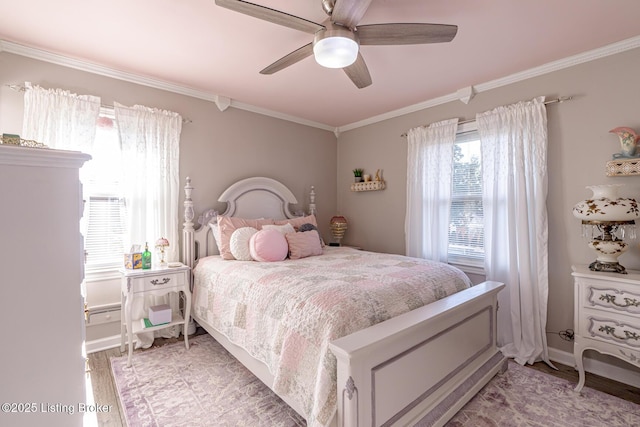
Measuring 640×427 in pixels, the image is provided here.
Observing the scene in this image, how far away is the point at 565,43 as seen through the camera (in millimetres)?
2227

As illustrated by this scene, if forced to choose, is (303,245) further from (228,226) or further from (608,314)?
(608,314)

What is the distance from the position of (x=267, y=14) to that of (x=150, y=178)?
79.2 inches

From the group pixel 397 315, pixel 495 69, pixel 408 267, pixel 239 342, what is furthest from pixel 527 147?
pixel 239 342

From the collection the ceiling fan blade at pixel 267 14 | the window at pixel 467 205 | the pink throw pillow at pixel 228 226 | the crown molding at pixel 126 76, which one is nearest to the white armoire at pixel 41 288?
the ceiling fan blade at pixel 267 14

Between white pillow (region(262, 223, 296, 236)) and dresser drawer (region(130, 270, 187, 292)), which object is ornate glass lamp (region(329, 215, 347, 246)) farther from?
dresser drawer (region(130, 270, 187, 292))

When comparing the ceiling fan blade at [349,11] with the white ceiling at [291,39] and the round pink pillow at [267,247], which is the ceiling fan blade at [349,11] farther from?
the round pink pillow at [267,247]

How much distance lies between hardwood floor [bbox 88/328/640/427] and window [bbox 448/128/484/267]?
1.06m

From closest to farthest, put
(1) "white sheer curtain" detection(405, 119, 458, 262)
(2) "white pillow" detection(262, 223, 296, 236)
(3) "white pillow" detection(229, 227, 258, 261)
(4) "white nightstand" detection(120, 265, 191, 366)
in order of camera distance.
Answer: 1. (4) "white nightstand" detection(120, 265, 191, 366)
2. (3) "white pillow" detection(229, 227, 258, 261)
3. (2) "white pillow" detection(262, 223, 296, 236)
4. (1) "white sheer curtain" detection(405, 119, 458, 262)

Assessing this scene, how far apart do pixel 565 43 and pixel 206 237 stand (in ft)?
11.8

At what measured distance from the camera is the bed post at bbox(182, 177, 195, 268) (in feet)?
9.71

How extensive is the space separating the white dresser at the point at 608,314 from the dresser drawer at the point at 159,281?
314 cm

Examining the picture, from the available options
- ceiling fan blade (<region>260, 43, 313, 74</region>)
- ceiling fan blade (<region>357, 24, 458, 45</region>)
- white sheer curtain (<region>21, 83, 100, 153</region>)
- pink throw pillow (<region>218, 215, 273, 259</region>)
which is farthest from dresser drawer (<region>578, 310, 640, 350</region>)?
white sheer curtain (<region>21, 83, 100, 153</region>)

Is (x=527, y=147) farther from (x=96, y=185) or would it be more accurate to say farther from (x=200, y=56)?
(x=96, y=185)

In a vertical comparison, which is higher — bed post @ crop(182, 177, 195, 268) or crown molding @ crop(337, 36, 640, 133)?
crown molding @ crop(337, 36, 640, 133)
